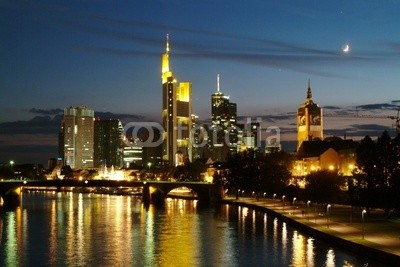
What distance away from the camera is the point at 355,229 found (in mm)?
50375

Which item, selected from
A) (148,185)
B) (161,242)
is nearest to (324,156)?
(148,185)

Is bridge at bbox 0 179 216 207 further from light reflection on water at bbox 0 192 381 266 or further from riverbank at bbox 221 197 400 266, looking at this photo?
riverbank at bbox 221 197 400 266

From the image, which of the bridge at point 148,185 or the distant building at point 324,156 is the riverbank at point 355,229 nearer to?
the bridge at point 148,185

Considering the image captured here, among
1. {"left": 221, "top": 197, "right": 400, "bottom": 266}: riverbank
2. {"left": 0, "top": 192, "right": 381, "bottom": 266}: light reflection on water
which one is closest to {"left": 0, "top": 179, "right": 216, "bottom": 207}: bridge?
{"left": 0, "top": 192, "right": 381, "bottom": 266}: light reflection on water

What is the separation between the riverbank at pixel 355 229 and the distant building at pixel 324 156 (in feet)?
177

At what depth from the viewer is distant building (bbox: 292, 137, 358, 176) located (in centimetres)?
12746

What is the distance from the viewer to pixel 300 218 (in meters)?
64.1

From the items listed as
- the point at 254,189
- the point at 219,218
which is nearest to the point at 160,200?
the point at 254,189

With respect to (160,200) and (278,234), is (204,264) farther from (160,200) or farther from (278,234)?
(160,200)

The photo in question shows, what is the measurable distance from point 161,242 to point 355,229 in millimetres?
14454

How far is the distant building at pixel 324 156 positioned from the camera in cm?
12746

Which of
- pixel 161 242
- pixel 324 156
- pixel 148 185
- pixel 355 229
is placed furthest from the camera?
pixel 324 156

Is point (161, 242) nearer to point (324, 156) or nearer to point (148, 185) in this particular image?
point (148, 185)

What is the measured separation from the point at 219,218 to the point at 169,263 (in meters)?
35.5
